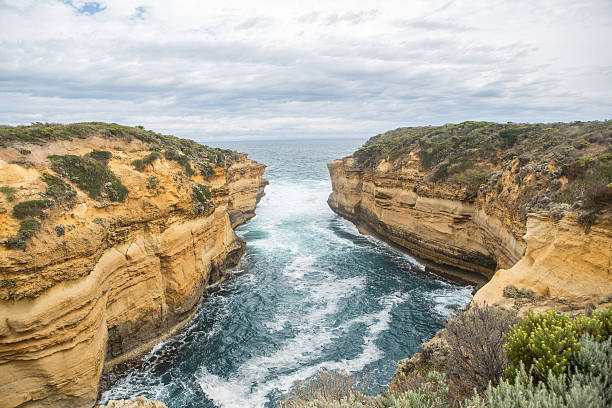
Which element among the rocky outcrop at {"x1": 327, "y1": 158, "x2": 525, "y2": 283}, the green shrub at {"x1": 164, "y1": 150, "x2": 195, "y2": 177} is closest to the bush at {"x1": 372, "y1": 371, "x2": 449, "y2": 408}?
the rocky outcrop at {"x1": 327, "y1": 158, "x2": 525, "y2": 283}

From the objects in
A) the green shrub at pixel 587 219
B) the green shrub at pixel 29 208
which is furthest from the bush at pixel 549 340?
the green shrub at pixel 29 208

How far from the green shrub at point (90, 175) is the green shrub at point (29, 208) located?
8.25 feet

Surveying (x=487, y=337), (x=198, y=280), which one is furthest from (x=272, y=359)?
(x=487, y=337)

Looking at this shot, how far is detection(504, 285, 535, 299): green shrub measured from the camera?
13.8 meters

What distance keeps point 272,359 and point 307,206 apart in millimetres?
36187

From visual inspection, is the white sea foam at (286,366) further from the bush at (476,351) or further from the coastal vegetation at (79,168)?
the coastal vegetation at (79,168)

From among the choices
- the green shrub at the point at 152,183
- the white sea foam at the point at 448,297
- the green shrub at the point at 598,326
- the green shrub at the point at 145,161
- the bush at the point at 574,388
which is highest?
the green shrub at the point at 145,161

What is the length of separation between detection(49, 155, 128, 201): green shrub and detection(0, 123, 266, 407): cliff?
55 mm

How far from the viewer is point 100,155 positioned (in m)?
18.3

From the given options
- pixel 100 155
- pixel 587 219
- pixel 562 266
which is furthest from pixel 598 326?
pixel 100 155

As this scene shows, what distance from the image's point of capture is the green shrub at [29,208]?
41.7 ft

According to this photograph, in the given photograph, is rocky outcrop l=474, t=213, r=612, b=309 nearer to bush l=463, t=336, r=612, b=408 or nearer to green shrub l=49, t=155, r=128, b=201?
bush l=463, t=336, r=612, b=408

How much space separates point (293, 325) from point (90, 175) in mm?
13602

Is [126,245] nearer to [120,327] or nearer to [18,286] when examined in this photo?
[120,327]
